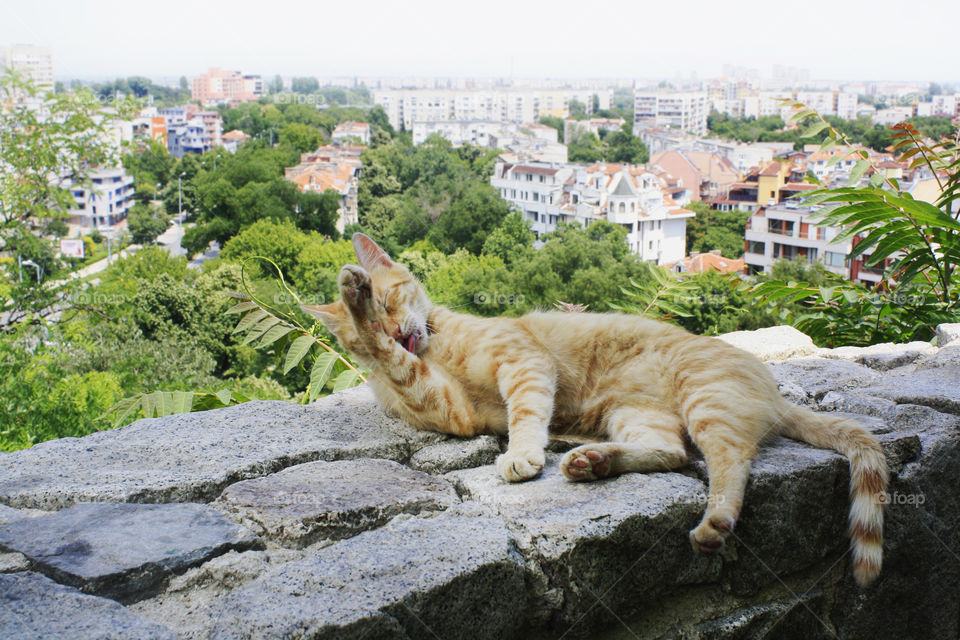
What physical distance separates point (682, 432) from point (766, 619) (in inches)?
15.6

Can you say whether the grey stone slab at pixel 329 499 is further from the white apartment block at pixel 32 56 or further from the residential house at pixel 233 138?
the residential house at pixel 233 138

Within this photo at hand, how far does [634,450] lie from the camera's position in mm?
1390

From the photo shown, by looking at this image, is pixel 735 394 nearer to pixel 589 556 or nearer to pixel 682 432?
pixel 682 432

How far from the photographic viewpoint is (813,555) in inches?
54.7

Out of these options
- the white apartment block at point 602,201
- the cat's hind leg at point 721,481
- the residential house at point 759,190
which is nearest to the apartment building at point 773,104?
the residential house at point 759,190

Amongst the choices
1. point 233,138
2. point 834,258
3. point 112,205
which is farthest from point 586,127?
point 112,205

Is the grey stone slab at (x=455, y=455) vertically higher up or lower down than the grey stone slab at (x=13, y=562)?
lower down

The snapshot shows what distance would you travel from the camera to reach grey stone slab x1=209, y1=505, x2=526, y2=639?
36.0 inches

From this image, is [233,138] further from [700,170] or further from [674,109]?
[674,109]

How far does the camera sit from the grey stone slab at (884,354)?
2.27m

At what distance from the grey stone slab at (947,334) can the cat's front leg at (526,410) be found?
1.57 meters

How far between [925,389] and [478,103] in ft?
269

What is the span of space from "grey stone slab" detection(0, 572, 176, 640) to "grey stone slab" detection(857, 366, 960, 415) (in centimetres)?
172

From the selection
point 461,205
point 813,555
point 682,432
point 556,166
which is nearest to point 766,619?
point 813,555
